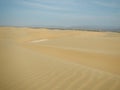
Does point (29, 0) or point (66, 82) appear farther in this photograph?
point (29, 0)

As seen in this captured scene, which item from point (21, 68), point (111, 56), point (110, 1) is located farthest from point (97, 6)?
point (21, 68)

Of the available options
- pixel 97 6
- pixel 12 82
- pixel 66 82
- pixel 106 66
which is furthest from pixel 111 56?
pixel 12 82

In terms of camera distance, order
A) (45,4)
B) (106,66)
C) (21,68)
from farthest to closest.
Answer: (45,4) → (106,66) → (21,68)

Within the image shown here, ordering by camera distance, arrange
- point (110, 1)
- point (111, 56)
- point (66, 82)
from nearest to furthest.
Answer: point (66, 82) < point (110, 1) < point (111, 56)

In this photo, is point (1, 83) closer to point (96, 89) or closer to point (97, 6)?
point (96, 89)

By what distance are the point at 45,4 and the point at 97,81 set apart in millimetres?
3097

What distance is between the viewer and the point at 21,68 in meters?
3.44

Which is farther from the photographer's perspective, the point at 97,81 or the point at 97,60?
the point at 97,60

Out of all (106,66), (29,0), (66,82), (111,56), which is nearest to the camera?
(66,82)

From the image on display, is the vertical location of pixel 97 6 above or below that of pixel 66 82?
above

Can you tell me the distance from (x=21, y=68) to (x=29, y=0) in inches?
112

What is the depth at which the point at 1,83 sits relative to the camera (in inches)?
111

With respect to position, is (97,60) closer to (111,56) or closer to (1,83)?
(111,56)

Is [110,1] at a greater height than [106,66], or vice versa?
[110,1]
